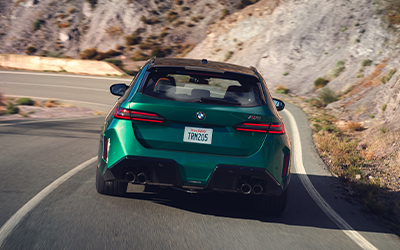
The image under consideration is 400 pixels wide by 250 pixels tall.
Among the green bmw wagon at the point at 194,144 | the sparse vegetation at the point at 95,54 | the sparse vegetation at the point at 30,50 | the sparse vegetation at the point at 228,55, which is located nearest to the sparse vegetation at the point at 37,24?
the sparse vegetation at the point at 30,50

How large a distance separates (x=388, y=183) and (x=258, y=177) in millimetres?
3836

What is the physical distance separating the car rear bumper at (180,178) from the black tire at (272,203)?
0.51 meters

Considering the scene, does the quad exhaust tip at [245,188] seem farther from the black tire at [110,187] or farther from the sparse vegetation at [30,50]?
the sparse vegetation at [30,50]

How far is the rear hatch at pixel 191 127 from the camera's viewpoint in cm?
439

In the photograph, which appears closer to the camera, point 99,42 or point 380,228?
point 380,228

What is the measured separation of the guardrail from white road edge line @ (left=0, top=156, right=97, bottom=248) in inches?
1167

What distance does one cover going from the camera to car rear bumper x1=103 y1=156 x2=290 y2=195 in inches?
173

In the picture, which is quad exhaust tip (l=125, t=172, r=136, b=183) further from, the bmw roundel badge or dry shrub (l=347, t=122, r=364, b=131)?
dry shrub (l=347, t=122, r=364, b=131)

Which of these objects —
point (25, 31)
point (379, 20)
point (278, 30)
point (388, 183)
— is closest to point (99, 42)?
point (25, 31)

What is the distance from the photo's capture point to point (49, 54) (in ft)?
157

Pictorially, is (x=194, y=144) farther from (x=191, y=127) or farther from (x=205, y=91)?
(x=205, y=91)

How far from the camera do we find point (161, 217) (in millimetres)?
4746

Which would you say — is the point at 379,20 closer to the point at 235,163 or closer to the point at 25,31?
the point at 235,163

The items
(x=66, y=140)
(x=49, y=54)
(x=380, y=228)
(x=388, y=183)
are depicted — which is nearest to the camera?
(x=380, y=228)
